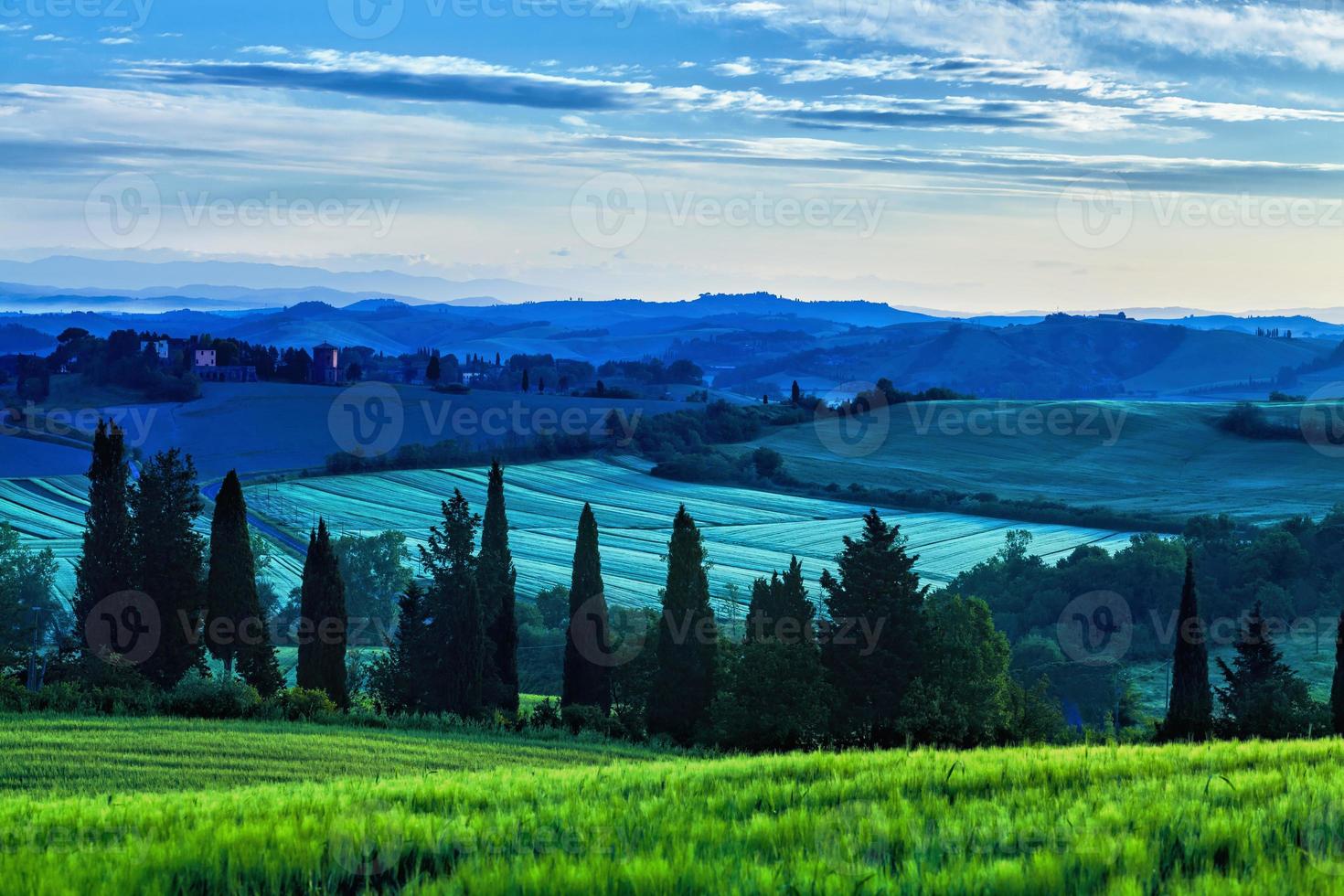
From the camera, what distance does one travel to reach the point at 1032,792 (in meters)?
9.73

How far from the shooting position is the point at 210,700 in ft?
101

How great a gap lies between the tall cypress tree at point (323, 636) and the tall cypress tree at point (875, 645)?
15.4m

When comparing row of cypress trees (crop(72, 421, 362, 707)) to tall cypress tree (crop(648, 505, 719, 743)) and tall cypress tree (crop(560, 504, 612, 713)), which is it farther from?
tall cypress tree (crop(648, 505, 719, 743))

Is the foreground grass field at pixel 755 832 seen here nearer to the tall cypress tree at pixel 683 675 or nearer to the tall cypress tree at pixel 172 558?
the tall cypress tree at pixel 683 675

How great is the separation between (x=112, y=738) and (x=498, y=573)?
2533 centimetres

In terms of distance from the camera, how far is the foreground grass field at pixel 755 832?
6457mm

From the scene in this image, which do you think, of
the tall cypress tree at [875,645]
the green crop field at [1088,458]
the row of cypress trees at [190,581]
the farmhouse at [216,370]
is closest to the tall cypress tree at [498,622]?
the row of cypress trees at [190,581]

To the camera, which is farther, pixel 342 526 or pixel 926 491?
pixel 926 491

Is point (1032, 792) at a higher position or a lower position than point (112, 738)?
higher

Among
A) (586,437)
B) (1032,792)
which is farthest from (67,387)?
(1032,792)

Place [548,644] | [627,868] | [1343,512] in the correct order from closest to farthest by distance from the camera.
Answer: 1. [627,868]
2. [548,644]
3. [1343,512]

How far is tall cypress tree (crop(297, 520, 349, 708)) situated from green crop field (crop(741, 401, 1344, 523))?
3016 inches

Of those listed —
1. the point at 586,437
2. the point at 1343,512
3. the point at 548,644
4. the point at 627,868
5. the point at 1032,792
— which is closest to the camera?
the point at 627,868

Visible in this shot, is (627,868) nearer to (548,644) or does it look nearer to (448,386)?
(548,644)
